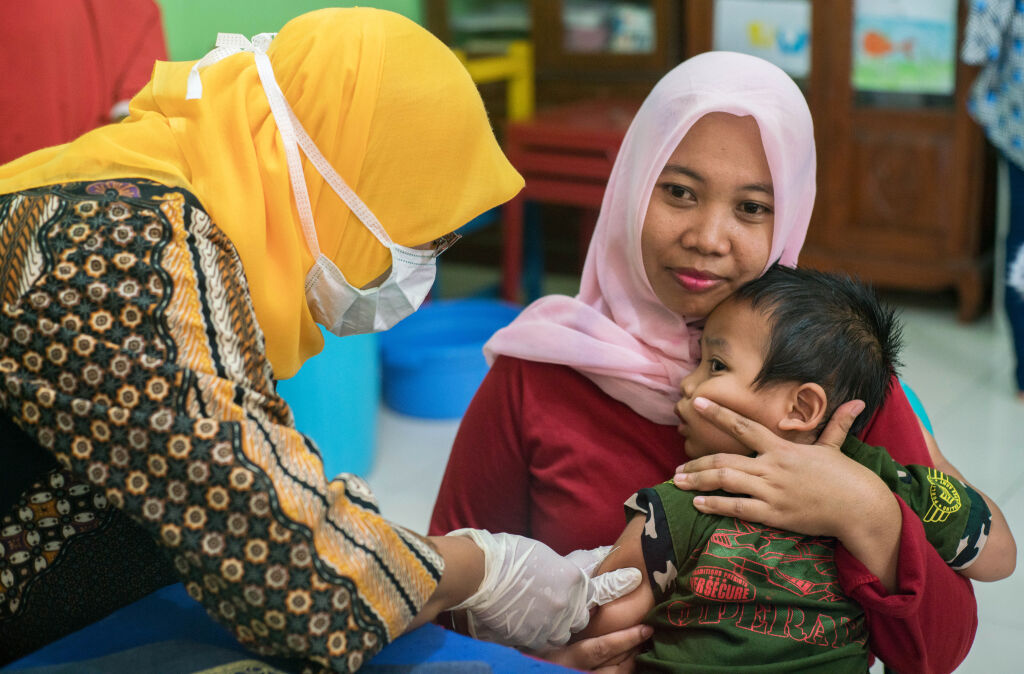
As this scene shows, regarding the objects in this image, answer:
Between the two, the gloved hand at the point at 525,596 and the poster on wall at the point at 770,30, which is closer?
the gloved hand at the point at 525,596

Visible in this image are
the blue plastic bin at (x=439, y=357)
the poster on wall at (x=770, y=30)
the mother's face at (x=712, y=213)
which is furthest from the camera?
the poster on wall at (x=770, y=30)

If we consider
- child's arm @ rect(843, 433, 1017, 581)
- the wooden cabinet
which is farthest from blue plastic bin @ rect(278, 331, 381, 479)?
the wooden cabinet

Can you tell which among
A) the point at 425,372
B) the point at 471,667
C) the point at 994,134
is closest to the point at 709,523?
the point at 471,667

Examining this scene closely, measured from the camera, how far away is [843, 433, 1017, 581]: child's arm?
1.28 metres

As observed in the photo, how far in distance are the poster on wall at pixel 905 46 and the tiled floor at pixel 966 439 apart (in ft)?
3.19

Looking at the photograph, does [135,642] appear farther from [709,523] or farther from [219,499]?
[709,523]

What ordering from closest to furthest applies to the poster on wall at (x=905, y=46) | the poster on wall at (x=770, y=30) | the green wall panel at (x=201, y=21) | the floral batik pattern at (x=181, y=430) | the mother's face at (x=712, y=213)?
1. the floral batik pattern at (x=181, y=430)
2. the mother's face at (x=712, y=213)
3. the green wall panel at (x=201, y=21)
4. the poster on wall at (x=905, y=46)
5. the poster on wall at (x=770, y=30)

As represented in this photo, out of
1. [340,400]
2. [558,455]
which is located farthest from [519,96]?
[558,455]

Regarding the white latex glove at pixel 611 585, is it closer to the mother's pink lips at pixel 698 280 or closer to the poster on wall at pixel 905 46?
the mother's pink lips at pixel 698 280

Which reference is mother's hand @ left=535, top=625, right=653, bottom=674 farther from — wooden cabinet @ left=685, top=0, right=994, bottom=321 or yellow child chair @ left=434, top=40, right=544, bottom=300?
wooden cabinet @ left=685, top=0, right=994, bottom=321

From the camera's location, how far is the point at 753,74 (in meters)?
1.47

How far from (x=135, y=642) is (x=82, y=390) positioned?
30cm

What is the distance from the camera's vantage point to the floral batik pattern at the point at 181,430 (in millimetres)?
884

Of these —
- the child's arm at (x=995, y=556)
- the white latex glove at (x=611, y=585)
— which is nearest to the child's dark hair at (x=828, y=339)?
the child's arm at (x=995, y=556)
